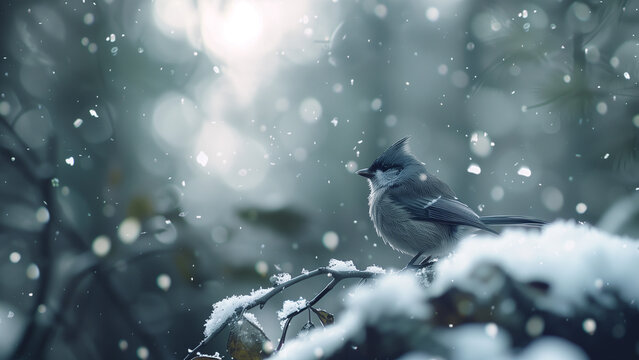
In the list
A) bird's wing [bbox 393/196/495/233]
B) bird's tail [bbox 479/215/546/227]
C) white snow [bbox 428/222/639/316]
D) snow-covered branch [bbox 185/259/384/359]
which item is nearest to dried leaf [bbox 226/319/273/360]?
snow-covered branch [bbox 185/259/384/359]

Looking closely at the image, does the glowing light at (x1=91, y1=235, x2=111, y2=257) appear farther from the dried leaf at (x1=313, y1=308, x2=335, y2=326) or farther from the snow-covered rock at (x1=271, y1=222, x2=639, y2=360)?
the snow-covered rock at (x1=271, y1=222, x2=639, y2=360)

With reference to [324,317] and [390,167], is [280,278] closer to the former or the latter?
[324,317]

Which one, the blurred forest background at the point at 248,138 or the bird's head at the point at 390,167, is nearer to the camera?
the blurred forest background at the point at 248,138

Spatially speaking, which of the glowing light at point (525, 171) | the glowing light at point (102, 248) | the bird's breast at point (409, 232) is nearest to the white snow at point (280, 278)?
the glowing light at point (102, 248)

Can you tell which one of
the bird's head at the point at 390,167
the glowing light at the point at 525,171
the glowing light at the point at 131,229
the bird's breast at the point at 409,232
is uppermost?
the glowing light at the point at 131,229

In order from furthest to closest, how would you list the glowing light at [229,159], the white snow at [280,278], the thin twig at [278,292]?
the glowing light at [229,159] → the white snow at [280,278] → the thin twig at [278,292]

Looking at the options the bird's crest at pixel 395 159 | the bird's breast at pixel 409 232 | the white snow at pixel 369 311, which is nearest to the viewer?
the white snow at pixel 369 311

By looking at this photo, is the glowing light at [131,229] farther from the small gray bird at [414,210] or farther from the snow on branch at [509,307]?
the small gray bird at [414,210]
